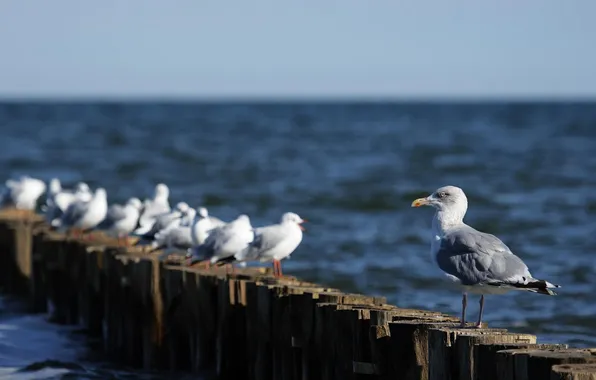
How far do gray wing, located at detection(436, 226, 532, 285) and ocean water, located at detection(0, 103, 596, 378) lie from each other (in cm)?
492

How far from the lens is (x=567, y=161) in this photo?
A: 146ft

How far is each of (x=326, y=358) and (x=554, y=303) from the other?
22.5ft

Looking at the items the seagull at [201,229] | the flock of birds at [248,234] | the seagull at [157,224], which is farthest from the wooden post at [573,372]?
the seagull at [157,224]

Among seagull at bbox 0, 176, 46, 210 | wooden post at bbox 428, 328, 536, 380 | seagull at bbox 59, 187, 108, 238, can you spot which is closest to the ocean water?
seagull at bbox 59, 187, 108, 238

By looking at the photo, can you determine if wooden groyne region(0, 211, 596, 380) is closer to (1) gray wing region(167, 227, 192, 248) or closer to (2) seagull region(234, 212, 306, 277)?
(2) seagull region(234, 212, 306, 277)

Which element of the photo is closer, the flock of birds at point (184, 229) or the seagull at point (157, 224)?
the flock of birds at point (184, 229)

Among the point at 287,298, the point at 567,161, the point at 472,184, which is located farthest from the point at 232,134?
the point at 287,298

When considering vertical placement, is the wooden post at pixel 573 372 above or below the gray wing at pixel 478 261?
below

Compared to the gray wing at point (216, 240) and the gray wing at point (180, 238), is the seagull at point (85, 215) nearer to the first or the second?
the gray wing at point (180, 238)

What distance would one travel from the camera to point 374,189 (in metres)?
33.8

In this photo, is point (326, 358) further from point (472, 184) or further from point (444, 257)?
point (472, 184)

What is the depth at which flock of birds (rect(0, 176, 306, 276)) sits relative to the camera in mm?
11953

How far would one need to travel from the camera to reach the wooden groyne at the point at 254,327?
761 cm

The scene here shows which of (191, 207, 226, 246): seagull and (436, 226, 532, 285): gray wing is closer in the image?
(436, 226, 532, 285): gray wing
